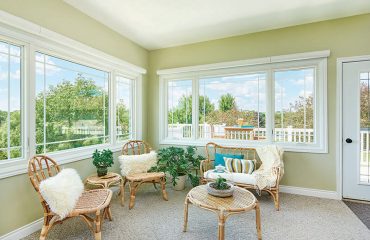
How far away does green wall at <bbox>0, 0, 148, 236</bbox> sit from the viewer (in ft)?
6.75

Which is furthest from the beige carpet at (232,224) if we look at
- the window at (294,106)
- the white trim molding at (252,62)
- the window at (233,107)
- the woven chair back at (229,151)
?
the white trim molding at (252,62)

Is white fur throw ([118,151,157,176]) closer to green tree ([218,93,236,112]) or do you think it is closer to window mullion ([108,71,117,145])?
window mullion ([108,71,117,145])

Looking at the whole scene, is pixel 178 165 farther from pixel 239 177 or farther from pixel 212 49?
pixel 212 49

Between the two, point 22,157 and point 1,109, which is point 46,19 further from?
point 22,157

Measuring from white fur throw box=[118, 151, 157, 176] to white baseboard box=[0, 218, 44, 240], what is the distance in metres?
1.12

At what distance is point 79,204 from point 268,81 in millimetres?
3184

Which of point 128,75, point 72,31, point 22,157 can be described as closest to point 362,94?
point 128,75

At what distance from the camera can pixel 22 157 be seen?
225 centimetres

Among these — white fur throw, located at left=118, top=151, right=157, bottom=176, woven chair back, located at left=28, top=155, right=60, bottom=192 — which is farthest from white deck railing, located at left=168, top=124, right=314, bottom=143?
woven chair back, located at left=28, top=155, right=60, bottom=192

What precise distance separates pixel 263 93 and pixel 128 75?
2.45 metres

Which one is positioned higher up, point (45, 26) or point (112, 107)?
point (45, 26)

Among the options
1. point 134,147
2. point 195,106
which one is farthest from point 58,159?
point 195,106

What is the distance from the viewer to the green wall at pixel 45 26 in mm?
2059

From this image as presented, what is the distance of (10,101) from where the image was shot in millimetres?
2166
